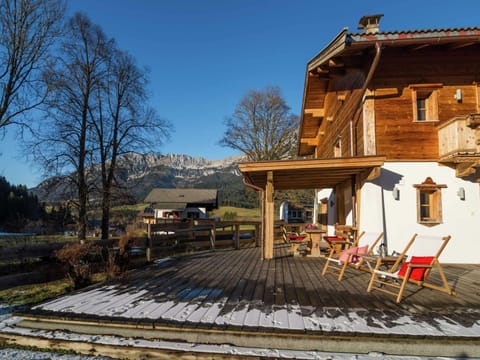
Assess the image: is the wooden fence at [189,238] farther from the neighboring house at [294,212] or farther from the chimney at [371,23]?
the neighboring house at [294,212]

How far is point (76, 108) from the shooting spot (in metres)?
11.4

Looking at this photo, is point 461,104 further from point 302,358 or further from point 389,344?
point 302,358

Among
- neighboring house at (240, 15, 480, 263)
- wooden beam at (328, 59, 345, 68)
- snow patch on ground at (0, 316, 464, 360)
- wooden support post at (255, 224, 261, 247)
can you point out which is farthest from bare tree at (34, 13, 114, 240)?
wooden beam at (328, 59, 345, 68)

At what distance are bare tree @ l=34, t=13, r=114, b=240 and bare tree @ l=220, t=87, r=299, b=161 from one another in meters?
11.1

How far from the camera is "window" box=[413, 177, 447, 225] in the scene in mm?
6676

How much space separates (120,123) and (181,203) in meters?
17.8

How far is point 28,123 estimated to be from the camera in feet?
30.7

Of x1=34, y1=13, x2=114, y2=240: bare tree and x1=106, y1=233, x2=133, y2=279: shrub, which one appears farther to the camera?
x1=34, y1=13, x2=114, y2=240: bare tree

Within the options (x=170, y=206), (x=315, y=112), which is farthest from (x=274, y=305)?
(x=170, y=206)

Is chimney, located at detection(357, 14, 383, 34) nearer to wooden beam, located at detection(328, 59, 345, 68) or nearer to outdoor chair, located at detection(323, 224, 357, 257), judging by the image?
wooden beam, located at detection(328, 59, 345, 68)

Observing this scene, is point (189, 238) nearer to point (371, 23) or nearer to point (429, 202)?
point (429, 202)

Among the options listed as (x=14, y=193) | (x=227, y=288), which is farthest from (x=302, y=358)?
(x=14, y=193)

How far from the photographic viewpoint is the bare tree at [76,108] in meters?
10.5

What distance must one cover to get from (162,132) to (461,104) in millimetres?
12400
